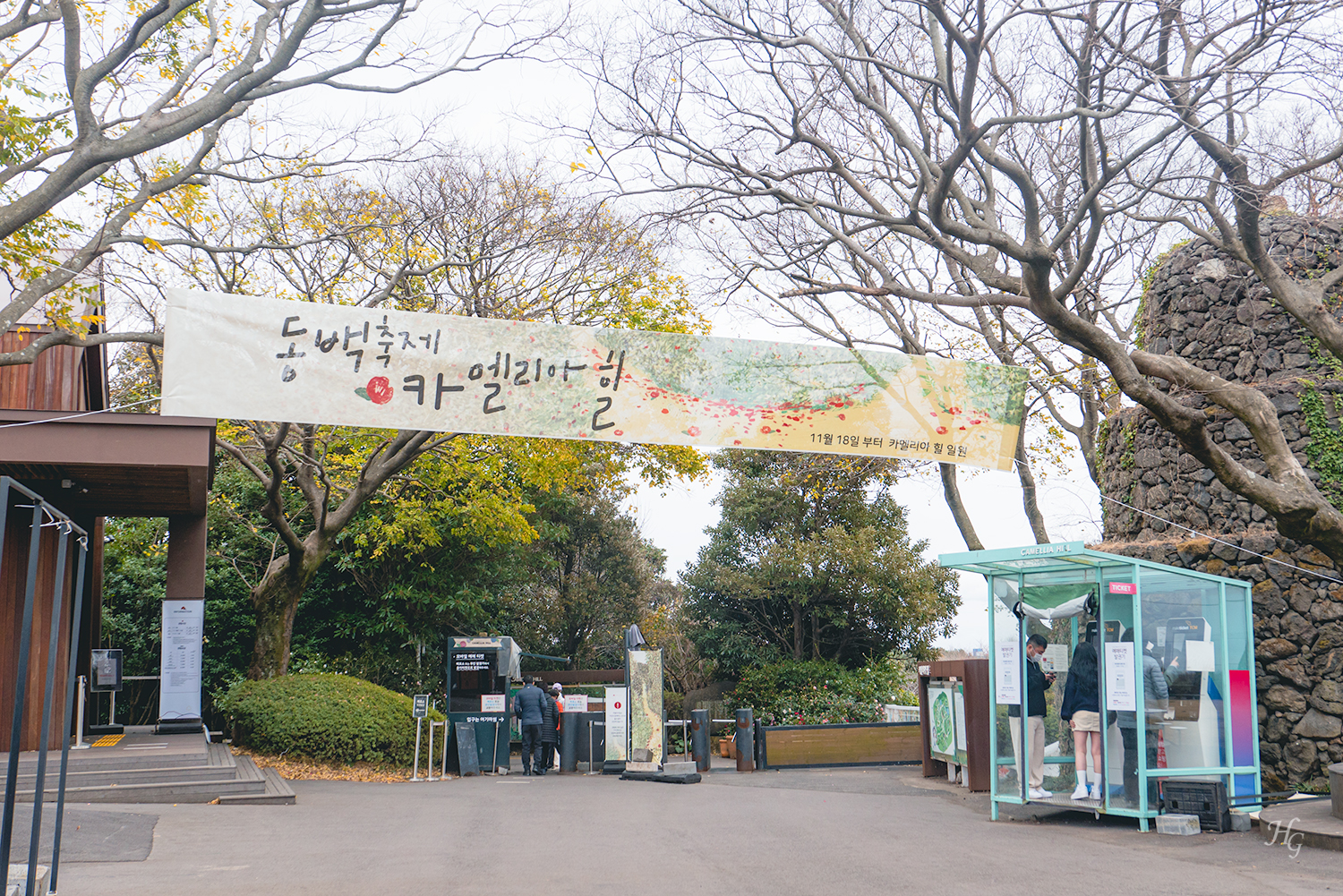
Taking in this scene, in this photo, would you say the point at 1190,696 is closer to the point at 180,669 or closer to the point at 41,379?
the point at 180,669

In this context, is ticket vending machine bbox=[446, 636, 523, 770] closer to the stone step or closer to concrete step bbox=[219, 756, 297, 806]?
the stone step

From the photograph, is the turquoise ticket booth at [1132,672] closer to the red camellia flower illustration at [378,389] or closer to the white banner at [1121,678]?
the white banner at [1121,678]

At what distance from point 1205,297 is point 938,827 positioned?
26.9ft

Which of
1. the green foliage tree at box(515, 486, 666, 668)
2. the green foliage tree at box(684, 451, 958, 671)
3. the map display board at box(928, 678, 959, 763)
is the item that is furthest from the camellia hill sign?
the green foliage tree at box(515, 486, 666, 668)

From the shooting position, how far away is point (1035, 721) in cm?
1123

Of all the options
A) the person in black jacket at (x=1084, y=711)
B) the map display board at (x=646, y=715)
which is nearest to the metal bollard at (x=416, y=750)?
the map display board at (x=646, y=715)

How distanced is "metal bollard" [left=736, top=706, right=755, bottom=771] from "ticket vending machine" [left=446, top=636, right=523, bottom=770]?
4.12 metres

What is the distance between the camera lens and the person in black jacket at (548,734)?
1777 centimetres

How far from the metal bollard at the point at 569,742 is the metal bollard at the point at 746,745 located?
2.96 m

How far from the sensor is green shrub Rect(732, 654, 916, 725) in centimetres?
2302

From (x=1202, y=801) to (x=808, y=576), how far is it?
14.8 m

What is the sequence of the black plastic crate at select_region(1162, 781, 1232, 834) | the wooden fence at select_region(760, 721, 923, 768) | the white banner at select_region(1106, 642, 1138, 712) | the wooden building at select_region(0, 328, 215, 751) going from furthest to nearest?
the wooden fence at select_region(760, 721, 923, 768)
the wooden building at select_region(0, 328, 215, 751)
the white banner at select_region(1106, 642, 1138, 712)
the black plastic crate at select_region(1162, 781, 1232, 834)

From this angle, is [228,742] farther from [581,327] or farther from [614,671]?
[581,327]

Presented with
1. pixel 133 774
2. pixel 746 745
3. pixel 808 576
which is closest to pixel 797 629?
pixel 808 576
